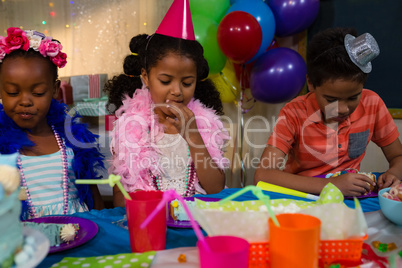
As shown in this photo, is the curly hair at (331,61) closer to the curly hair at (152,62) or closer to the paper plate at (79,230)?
the curly hair at (152,62)

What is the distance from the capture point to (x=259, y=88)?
7.32 feet

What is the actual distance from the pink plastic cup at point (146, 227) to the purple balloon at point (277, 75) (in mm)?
1691

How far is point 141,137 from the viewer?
4.53ft

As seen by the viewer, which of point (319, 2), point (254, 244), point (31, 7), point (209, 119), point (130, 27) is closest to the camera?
point (254, 244)

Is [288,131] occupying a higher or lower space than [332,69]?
lower

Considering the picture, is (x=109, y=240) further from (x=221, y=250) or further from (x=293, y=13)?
(x=293, y=13)

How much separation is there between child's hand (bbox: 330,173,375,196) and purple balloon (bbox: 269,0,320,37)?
1475 millimetres

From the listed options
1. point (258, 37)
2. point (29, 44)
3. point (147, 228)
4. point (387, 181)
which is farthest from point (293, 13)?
point (147, 228)

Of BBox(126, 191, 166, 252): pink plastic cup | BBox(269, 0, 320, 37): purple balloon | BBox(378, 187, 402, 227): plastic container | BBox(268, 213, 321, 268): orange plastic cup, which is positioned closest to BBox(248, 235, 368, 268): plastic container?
BBox(268, 213, 321, 268): orange plastic cup

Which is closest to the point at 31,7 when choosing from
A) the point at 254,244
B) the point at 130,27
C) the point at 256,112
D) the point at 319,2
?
the point at 130,27

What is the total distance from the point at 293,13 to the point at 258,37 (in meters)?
0.36

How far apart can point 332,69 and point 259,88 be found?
95 cm

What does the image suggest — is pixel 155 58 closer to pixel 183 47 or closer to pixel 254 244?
pixel 183 47

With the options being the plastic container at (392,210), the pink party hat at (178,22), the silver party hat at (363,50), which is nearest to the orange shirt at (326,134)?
the silver party hat at (363,50)
